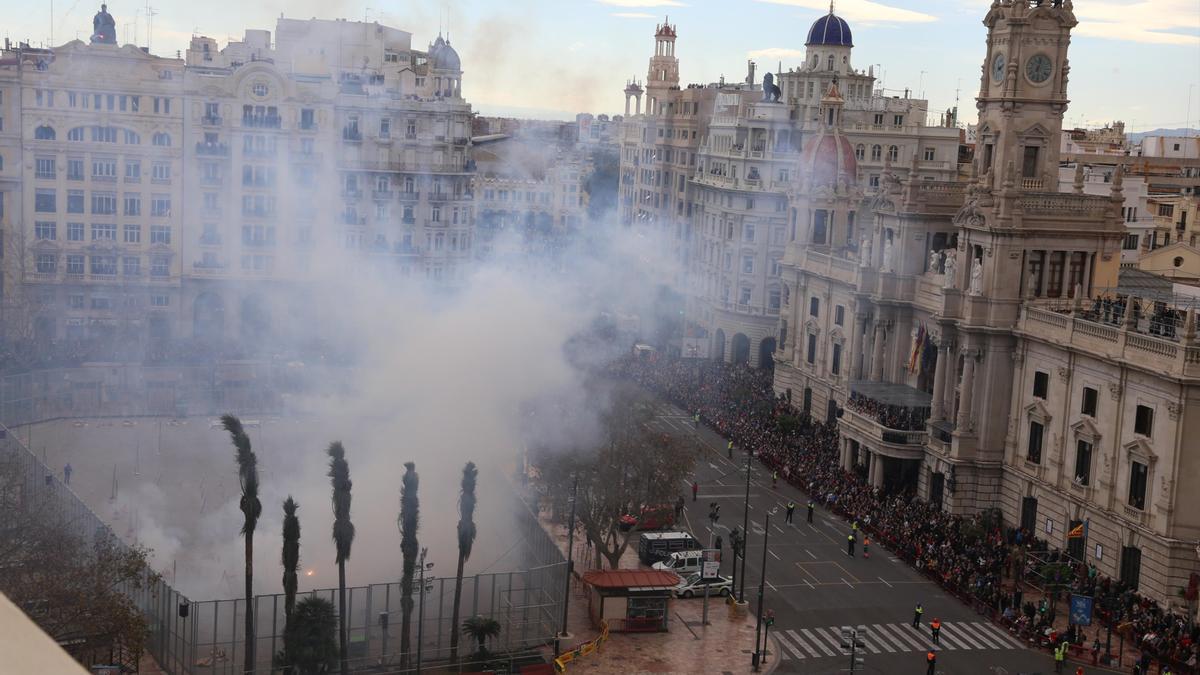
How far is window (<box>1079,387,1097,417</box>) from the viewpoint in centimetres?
5268

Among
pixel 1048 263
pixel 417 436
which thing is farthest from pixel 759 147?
pixel 417 436

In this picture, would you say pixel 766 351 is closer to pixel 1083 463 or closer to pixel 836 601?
pixel 1083 463

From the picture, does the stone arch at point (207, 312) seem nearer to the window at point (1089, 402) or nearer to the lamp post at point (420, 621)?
the lamp post at point (420, 621)

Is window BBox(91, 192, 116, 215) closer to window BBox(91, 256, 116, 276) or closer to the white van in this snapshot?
window BBox(91, 256, 116, 276)

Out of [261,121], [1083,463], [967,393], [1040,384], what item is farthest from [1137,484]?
[261,121]

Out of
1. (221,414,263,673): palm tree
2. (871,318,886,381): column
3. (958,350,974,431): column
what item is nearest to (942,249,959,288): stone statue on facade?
(958,350,974,431): column

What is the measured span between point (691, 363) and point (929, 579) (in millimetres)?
39379

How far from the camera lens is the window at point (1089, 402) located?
52.7 meters

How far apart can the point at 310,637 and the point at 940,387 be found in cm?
3532

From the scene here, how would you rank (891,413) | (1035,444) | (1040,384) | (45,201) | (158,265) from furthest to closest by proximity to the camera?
1. (158,265)
2. (45,201)
3. (891,413)
4. (1035,444)
5. (1040,384)

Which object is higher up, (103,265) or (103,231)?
(103,231)

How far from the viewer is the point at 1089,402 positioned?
174 ft

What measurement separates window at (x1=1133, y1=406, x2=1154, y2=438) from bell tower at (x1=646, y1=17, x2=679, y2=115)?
71154 millimetres

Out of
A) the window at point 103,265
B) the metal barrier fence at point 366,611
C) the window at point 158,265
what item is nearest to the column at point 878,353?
the metal barrier fence at point 366,611
